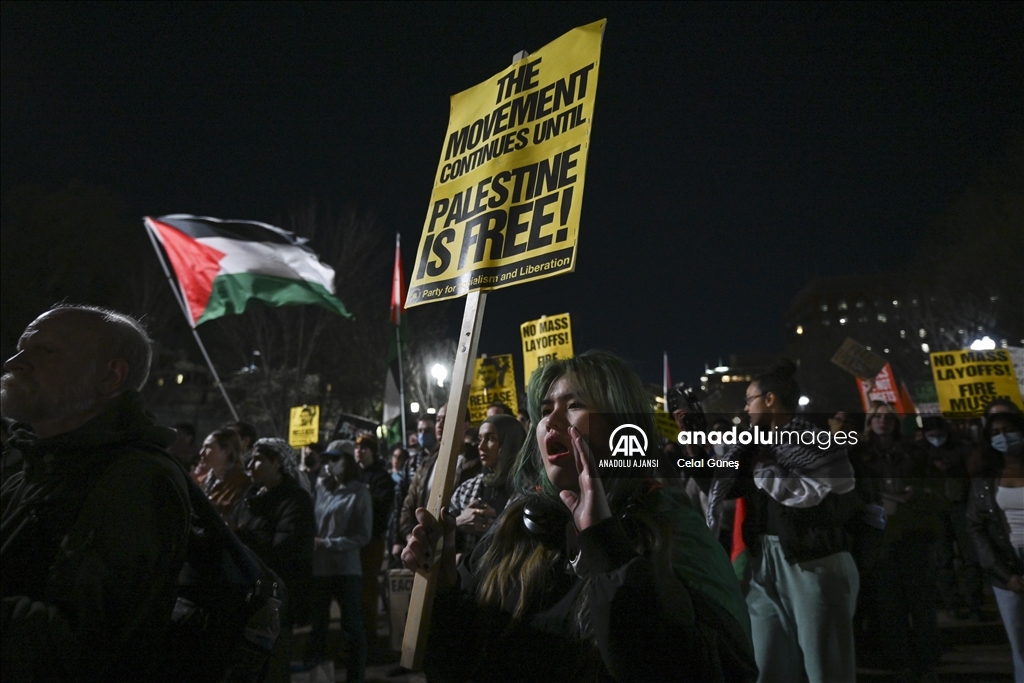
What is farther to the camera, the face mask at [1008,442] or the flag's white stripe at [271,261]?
the flag's white stripe at [271,261]

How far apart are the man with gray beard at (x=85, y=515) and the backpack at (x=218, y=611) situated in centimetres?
9

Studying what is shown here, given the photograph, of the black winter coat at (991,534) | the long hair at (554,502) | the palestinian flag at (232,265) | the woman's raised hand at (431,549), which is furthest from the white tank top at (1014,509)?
the palestinian flag at (232,265)

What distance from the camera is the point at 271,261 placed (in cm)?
927

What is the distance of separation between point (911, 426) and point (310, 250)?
11180 mm

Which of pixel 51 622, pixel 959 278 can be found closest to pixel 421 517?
pixel 51 622

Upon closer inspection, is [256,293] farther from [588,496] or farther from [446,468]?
[588,496]

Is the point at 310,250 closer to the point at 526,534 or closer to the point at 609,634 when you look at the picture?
the point at 526,534

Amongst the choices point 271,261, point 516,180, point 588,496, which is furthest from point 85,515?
point 271,261

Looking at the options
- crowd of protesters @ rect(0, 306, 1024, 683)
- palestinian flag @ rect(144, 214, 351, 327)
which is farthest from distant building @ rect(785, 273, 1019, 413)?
palestinian flag @ rect(144, 214, 351, 327)

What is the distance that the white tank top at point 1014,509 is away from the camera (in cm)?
458

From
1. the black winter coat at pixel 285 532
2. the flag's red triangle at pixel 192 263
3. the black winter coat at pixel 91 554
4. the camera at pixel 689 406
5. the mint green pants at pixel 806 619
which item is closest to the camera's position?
the black winter coat at pixel 91 554

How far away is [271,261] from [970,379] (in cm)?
996

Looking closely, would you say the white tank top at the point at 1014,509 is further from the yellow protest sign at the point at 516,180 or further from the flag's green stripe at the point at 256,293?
the flag's green stripe at the point at 256,293

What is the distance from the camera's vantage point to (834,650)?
3.82 meters
